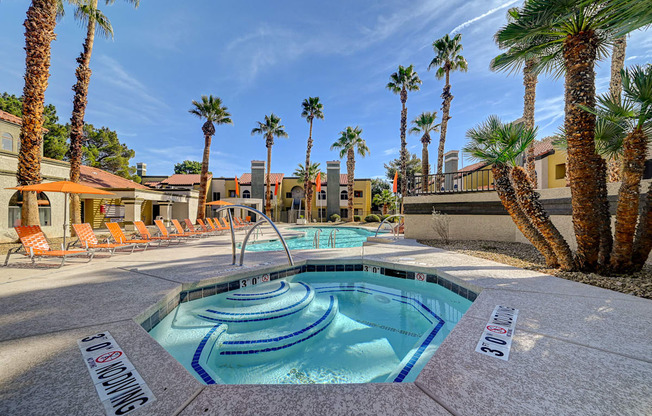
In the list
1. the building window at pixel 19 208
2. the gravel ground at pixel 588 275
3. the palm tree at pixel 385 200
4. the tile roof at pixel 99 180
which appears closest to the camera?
the gravel ground at pixel 588 275

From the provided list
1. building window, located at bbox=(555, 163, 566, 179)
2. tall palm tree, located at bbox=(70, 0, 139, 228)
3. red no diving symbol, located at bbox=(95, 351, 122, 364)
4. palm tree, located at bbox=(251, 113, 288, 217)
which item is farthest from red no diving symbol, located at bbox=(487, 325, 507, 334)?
palm tree, located at bbox=(251, 113, 288, 217)

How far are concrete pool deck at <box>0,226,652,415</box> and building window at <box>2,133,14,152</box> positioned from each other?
53.8ft

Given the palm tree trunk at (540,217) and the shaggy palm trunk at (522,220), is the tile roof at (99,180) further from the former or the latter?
the palm tree trunk at (540,217)

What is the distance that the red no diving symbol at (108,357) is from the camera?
2.14 m

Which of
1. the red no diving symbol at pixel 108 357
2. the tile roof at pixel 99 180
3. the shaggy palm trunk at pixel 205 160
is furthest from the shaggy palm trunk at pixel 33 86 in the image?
the red no diving symbol at pixel 108 357

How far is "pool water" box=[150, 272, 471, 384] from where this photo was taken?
9.78 feet

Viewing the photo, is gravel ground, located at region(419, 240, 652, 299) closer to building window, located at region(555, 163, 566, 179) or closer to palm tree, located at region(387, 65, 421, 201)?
building window, located at region(555, 163, 566, 179)

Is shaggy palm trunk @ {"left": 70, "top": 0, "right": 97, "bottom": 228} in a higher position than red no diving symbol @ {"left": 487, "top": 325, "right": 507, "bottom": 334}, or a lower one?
higher

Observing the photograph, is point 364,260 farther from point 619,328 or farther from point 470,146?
point 619,328

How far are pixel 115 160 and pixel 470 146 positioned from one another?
40899mm

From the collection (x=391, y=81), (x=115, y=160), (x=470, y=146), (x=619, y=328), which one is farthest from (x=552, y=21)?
(x=115, y=160)

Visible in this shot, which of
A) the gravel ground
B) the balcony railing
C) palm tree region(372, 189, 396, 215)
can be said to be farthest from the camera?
palm tree region(372, 189, 396, 215)

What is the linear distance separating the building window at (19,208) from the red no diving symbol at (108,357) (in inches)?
660

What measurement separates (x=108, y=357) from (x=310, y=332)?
2407 millimetres
